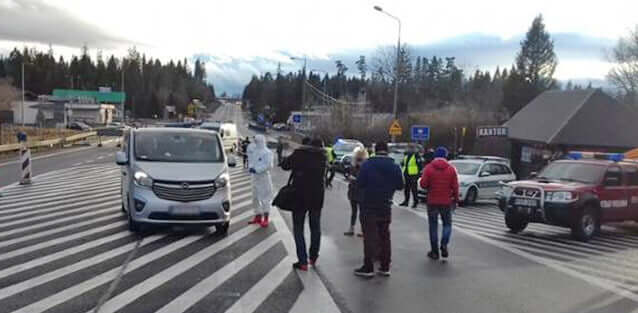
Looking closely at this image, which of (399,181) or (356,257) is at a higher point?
(399,181)

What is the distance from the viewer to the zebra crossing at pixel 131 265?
6.73m

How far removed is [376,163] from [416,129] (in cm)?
2528

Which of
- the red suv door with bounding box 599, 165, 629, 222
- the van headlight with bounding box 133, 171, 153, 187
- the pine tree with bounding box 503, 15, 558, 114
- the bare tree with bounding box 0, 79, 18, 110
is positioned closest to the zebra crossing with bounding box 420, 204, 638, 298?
the red suv door with bounding box 599, 165, 629, 222

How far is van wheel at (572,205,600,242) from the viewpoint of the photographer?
1273 centimetres

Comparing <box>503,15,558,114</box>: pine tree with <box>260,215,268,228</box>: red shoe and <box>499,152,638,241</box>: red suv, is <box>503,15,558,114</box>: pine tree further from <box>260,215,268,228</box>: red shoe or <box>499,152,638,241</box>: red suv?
<box>260,215,268,228</box>: red shoe

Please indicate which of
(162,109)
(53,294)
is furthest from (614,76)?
(162,109)

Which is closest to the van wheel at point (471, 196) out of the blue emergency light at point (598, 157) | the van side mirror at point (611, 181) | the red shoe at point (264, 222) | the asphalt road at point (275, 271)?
the blue emergency light at point (598, 157)

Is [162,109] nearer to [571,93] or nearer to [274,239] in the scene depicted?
[571,93]

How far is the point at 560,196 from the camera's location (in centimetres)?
1273

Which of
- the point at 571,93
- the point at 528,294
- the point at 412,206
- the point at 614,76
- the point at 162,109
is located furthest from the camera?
the point at 162,109

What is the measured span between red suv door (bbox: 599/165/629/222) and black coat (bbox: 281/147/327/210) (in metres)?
7.74

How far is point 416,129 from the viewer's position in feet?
109

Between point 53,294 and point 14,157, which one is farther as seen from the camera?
point 14,157

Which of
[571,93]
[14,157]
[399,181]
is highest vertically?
[571,93]
